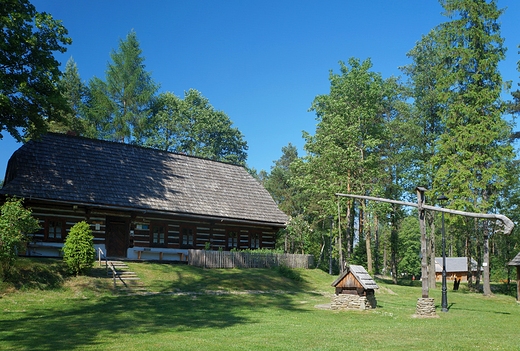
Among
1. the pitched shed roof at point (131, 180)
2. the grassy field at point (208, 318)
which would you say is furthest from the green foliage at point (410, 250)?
the grassy field at point (208, 318)

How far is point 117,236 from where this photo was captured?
2961 cm

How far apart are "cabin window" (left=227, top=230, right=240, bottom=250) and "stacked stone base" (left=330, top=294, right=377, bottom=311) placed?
1506 centimetres

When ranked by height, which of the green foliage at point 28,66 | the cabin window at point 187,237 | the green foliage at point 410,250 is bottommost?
the green foliage at point 410,250

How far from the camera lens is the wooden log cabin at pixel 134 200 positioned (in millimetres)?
26766

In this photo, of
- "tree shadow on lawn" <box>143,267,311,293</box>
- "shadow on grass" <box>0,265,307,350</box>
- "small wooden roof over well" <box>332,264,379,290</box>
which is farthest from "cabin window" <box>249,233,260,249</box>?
"small wooden roof over well" <box>332,264,379,290</box>

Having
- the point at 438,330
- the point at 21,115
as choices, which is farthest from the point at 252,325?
the point at 21,115

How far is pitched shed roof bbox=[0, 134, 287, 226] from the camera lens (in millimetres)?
26875

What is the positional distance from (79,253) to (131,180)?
9479 mm

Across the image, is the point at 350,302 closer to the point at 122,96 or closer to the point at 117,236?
the point at 117,236

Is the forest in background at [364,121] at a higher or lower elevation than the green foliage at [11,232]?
higher

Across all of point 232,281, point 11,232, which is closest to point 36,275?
point 11,232

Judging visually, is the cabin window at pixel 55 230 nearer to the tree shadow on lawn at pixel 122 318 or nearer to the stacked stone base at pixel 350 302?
the tree shadow on lawn at pixel 122 318

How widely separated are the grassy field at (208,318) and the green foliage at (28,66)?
6940mm

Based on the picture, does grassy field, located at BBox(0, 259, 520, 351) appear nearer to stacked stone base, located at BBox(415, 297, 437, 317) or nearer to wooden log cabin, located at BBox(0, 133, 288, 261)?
stacked stone base, located at BBox(415, 297, 437, 317)
